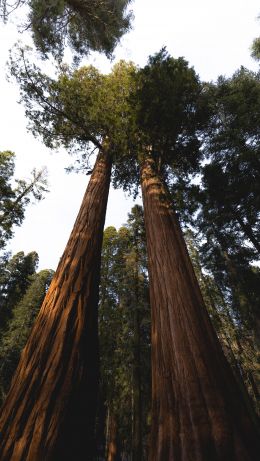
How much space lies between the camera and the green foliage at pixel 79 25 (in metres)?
7.30

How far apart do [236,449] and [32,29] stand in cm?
1016

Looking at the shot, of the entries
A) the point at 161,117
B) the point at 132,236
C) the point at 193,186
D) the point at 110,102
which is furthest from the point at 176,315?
the point at 132,236

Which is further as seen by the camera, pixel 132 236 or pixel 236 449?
pixel 132 236

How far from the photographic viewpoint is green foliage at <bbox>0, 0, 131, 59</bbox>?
730 centimetres

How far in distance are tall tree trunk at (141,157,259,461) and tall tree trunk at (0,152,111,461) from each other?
0.61 metres

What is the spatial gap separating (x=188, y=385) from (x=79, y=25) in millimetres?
11314

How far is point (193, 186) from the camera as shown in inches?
210

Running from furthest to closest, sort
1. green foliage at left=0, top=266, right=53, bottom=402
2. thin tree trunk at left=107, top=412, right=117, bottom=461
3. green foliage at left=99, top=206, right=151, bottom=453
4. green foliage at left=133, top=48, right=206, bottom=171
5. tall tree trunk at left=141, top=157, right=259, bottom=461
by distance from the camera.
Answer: green foliage at left=0, top=266, right=53, bottom=402
thin tree trunk at left=107, top=412, right=117, bottom=461
green foliage at left=99, top=206, right=151, bottom=453
green foliage at left=133, top=48, right=206, bottom=171
tall tree trunk at left=141, top=157, right=259, bottom=461

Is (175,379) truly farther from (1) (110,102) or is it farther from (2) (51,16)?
(2) (51,16)

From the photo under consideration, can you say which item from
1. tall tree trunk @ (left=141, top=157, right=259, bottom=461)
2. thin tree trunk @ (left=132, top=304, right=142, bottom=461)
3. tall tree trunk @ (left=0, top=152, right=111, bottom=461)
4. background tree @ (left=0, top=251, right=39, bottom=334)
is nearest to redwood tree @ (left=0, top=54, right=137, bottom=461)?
tall tree trunk @ (left=0, top=152, right=111, bottom=461)

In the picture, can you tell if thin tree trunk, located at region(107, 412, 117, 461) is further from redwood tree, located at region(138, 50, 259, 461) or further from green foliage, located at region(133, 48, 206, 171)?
green foliage, located at region(133, 48, 206, 171)

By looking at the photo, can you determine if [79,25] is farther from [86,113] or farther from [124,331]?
[124,331]

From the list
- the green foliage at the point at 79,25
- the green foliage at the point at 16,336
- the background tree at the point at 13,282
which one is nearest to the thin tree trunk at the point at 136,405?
the green foliage at the point at 16,336

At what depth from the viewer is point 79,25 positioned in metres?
8.73
